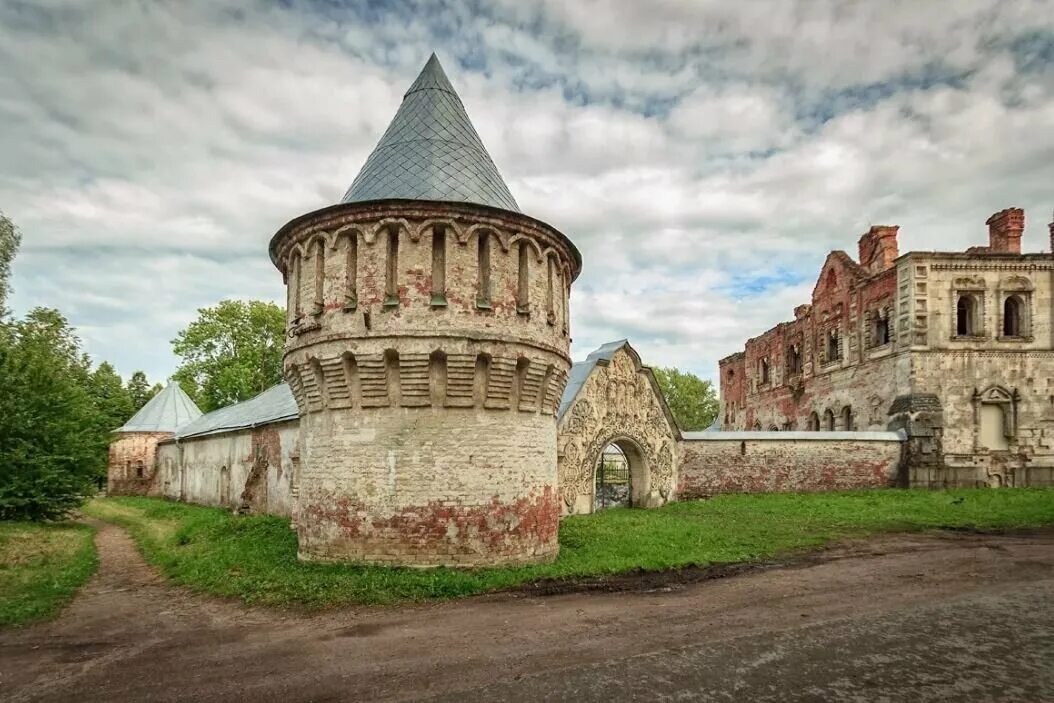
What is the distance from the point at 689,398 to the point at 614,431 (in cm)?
4492

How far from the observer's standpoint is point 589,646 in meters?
7.50

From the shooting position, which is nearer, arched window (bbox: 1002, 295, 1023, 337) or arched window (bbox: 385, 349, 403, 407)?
arched window (bbox: 385, 349, 403, 407)

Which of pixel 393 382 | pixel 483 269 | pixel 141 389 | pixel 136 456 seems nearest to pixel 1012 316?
pixel 483 269

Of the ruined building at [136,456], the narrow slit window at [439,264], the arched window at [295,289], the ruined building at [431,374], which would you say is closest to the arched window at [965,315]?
the ruined building at [431,374]

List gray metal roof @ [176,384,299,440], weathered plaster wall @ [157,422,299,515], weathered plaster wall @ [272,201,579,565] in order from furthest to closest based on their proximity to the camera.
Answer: gray metal roof @ [176,384,299,440] → weathered plaster wall @ [157,422,299,515] → weathered plaster wall @ [272,201,579,565]

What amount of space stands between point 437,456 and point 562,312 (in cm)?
389

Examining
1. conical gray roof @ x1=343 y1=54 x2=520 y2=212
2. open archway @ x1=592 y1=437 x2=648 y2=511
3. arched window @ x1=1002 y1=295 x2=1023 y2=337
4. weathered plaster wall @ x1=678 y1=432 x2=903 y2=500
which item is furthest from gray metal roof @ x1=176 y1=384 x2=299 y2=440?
arched window @ x1=1002 y1=295 x2=1023 y2=337

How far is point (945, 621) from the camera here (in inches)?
330

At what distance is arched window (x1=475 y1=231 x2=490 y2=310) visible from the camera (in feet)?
36.9

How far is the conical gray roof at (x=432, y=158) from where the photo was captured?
1167cm

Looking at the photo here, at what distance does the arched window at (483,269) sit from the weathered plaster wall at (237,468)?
26.1ft

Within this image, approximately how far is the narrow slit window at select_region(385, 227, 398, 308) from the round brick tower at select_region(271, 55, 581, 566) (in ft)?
0.08

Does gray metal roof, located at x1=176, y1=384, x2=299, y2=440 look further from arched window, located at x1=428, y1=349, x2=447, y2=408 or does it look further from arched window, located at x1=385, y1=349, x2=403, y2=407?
arched window, located at x1=428, y1=349, x2=447, y2=408

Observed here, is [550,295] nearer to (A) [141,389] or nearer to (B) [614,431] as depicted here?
(B) [614,431]
